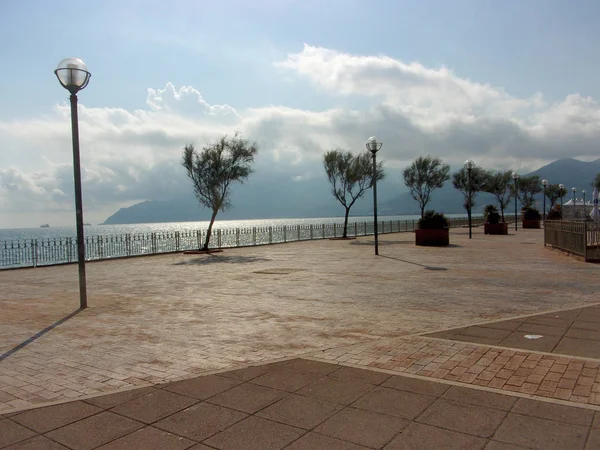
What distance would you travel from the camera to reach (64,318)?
7.75 m

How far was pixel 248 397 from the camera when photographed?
3.98 meters

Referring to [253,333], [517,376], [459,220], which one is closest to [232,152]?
[253,333]

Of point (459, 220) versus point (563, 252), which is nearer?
point (563, 252)

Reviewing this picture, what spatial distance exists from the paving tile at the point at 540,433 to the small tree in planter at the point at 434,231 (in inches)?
808

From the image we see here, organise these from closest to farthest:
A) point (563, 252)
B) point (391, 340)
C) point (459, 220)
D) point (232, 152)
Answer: point (391, 340) < point (563, 252) < point (232, 152) < point (459, 220)

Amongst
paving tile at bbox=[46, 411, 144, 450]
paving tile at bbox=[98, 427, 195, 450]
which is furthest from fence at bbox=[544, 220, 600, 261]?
paving tile at bbox=[46, 411, 144, 450]

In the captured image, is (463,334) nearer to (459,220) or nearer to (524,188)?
(459,220)

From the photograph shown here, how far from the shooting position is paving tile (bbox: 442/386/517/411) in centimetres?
371

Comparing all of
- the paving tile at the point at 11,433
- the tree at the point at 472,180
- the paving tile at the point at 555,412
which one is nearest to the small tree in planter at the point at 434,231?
the paving tile at the point at 555,412

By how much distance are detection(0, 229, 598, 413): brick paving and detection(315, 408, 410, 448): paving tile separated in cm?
116

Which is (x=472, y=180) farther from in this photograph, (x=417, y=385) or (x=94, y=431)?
(x=94, y=431)

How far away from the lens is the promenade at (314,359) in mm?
3436

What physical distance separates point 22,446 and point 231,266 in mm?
13132

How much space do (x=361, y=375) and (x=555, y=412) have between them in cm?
163
